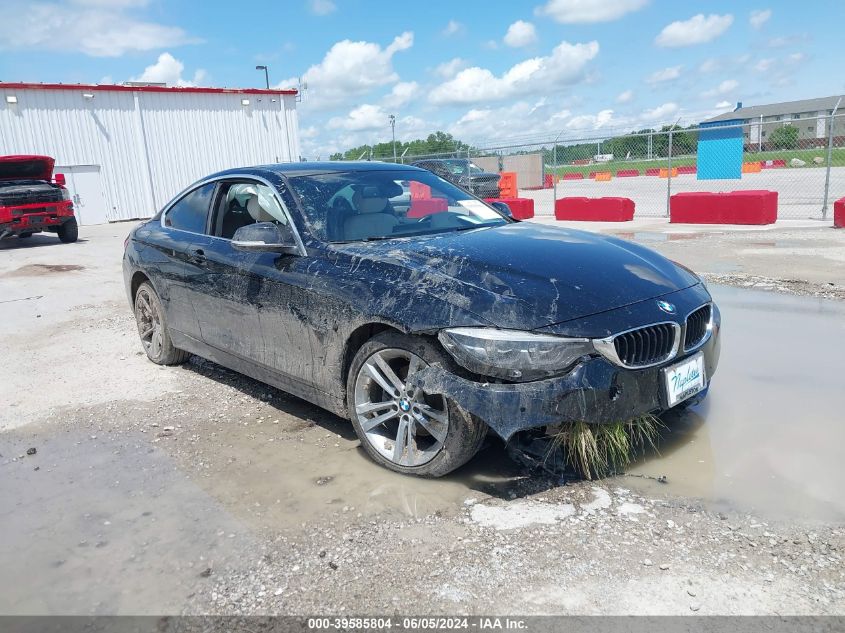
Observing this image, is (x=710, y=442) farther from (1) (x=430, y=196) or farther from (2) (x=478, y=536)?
(1) (x=430, y=196)

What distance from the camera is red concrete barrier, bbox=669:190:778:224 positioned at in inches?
536

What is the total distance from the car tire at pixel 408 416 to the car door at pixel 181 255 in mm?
1791

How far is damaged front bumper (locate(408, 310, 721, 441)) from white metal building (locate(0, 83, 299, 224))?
80.8 ft

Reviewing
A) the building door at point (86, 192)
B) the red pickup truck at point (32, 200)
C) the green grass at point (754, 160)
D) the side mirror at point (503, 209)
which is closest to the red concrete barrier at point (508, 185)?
the building door at point (86, 192)

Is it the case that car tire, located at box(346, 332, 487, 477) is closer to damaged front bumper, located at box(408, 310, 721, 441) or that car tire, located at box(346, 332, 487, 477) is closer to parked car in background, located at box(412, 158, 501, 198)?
damaged front bumper, located at box(408, 310, 721, 441)

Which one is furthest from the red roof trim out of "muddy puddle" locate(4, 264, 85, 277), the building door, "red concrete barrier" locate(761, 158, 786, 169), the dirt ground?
"red concrete barrier" locate(761, 158, 786, 169)

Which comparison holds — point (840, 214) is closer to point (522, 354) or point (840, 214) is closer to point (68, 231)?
point (522, 354)

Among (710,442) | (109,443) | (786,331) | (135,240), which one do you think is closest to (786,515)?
(710,442)

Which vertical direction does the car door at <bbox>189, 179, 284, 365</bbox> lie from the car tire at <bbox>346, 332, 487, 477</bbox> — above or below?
above

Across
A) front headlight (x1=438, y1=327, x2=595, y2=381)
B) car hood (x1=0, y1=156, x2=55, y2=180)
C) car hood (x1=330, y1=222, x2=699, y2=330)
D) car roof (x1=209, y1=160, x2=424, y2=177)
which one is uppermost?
car hood (x1=0, y1=156, x2=55, y2=180)

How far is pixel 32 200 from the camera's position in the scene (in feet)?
52.7

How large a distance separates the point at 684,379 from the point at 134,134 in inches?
1030

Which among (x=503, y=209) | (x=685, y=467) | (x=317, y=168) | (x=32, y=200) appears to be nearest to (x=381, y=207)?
(x=317, y=168)

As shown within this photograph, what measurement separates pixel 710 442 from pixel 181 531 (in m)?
2.79
